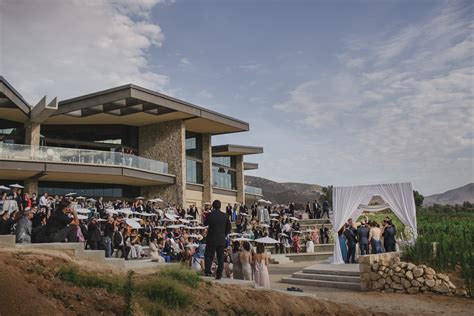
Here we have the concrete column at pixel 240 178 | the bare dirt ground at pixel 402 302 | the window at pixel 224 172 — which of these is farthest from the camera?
the concrete column at pixel 240 178

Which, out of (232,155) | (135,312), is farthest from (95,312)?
(232,155)

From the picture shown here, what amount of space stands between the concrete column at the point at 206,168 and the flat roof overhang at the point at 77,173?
16.2 ft

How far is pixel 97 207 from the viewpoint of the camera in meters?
22.0

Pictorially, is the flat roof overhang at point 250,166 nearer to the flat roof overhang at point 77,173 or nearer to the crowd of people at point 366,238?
the flat roof overhang at point 77,173

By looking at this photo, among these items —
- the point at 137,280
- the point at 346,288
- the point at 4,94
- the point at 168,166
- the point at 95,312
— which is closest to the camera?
the point at 95,312

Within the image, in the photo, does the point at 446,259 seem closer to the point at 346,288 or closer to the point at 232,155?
the point at 346,288

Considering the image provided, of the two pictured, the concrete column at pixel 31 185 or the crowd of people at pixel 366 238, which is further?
the concrete column at pixel 31 185

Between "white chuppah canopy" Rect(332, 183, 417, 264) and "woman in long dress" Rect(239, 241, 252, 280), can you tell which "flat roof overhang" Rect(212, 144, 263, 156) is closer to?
"white chuppah canopy" Rect(332, 183, 417, 264)

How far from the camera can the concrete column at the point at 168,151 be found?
31.2 meters

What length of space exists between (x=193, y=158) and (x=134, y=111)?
767 centimetres

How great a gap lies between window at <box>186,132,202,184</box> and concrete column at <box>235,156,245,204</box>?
22.9 ft

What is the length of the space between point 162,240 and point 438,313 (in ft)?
34.9

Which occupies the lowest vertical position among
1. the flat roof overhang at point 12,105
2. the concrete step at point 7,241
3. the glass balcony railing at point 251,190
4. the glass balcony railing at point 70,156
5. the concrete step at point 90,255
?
the concrete step at point 90,255

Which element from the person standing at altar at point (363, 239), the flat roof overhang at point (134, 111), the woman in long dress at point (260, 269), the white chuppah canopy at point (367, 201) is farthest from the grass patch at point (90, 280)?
the flat roof overhang at point (134, 111)
